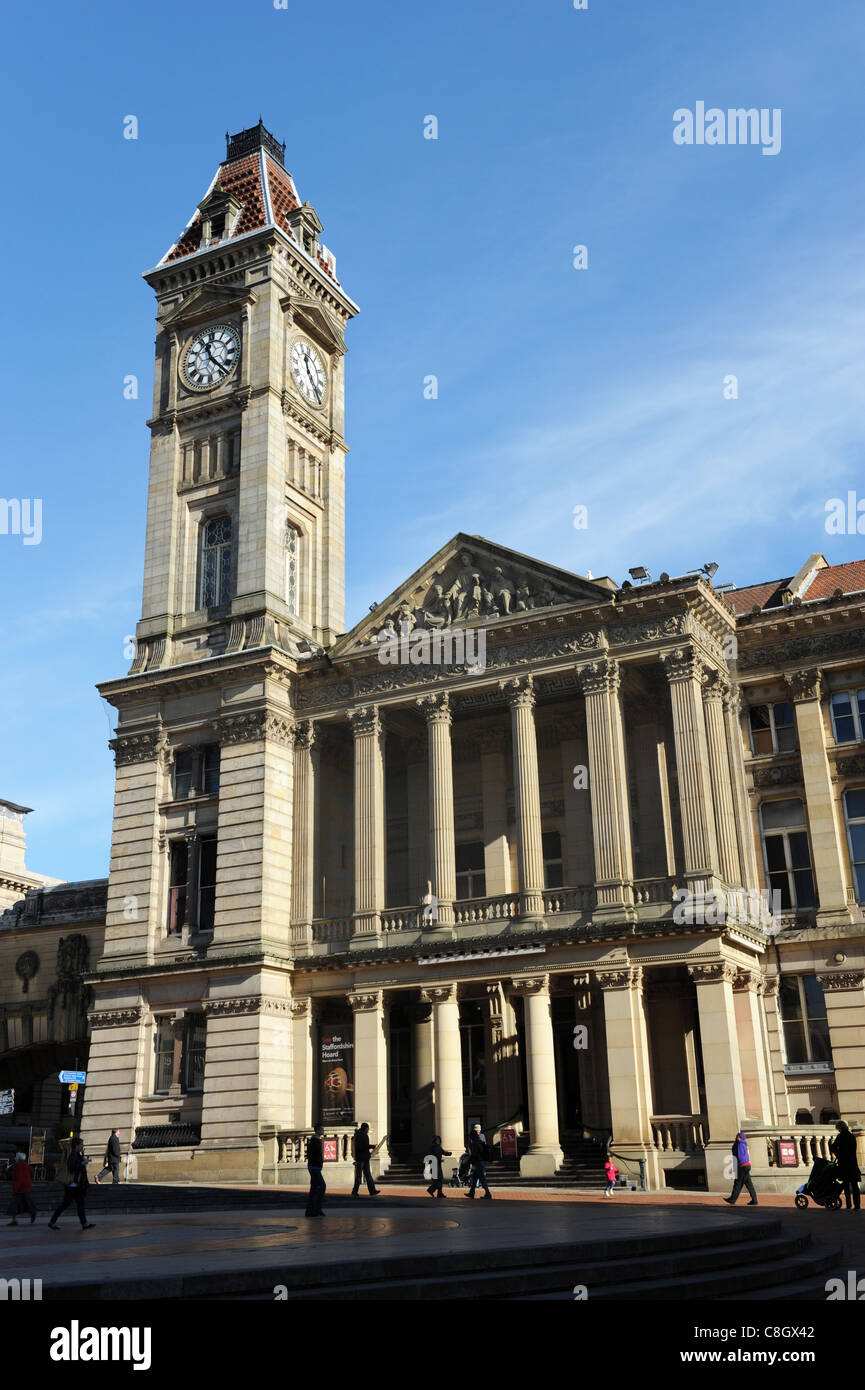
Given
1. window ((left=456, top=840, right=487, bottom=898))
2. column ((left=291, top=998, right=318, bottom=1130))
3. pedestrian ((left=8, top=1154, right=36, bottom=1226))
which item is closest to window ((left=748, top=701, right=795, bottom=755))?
window ((left=456, top=840, right=487, bottom=898))

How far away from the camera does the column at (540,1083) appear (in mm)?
36812

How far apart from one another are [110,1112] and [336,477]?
26754 mm

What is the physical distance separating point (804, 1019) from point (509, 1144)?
10.2 meters

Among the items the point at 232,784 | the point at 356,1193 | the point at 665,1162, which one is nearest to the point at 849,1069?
the point at 665,1162

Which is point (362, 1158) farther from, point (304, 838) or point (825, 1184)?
point (304, 838)

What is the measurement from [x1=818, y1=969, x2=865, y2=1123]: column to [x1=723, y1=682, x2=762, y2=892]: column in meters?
4.03

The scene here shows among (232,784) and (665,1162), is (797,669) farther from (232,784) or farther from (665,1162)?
(232,784)

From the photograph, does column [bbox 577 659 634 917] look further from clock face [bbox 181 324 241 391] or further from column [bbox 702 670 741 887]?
clock face [bbox 181 324 241 391]

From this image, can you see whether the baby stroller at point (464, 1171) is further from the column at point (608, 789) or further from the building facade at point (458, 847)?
the column at point (608, 789)

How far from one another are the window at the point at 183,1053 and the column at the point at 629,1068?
14453 millimetres

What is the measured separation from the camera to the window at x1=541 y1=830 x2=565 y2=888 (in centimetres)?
4538

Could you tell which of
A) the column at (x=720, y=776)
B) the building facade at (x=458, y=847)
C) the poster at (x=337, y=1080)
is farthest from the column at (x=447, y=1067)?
the column at (x=720, y=776)
